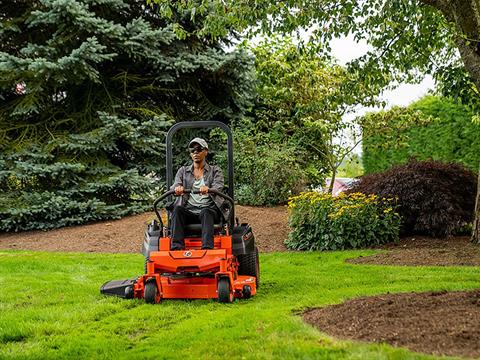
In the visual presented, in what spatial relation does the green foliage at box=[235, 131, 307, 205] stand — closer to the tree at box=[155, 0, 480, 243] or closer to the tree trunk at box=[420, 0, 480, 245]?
the tree at box=[155, 0, 480, 243]

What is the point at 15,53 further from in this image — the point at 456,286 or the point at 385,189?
the point at 456,286

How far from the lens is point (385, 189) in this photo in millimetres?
10078

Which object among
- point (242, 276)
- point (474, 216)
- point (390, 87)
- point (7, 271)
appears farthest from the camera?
point (390, 87)

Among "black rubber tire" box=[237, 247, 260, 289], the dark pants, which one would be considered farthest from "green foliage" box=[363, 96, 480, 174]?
the dark pants

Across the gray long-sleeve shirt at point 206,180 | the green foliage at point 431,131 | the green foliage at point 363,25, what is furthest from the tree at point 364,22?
the green foliage at point 431,131

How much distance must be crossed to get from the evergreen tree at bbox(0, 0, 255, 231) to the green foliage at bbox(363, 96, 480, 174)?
320 cm

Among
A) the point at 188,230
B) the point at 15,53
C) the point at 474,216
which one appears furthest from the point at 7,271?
the point at 15,53

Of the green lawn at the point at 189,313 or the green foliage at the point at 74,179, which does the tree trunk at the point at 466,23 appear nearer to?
the green lawn at the point at 189,313

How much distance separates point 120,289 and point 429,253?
4345mm

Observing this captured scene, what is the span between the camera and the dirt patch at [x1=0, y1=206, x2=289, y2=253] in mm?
10820

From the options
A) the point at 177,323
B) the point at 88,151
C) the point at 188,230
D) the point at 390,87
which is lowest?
the point at 177,323

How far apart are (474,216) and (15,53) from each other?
10.3 meters

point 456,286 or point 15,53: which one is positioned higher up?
point 15,53

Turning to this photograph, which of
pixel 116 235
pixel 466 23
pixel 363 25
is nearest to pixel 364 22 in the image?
pixel 363 25
